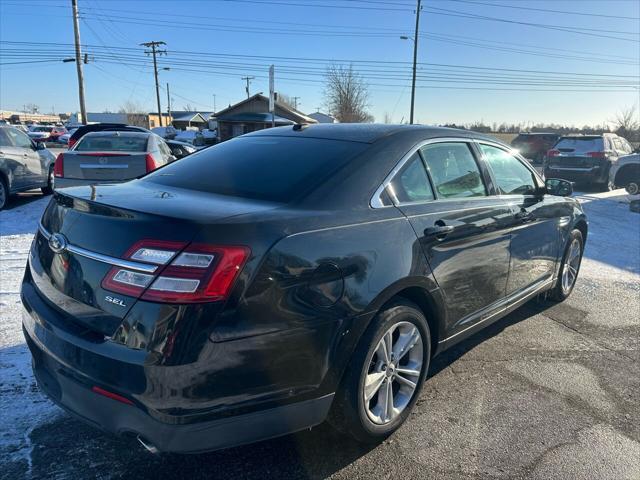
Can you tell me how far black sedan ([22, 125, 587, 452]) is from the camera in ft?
6.14

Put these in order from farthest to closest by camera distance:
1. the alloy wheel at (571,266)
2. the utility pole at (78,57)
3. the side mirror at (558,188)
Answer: the utility pole at (78,57), the alloy wheel at (571,266), the side mirror at (558,188)

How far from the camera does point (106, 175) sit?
7.02m

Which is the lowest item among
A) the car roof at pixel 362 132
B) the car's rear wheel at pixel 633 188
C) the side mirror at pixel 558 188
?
the car's rear wheel at pixel 633 188

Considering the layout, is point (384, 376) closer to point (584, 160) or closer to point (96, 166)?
point (96, 166)

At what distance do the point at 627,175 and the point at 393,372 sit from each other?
13238mm

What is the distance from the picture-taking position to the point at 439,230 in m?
2.79

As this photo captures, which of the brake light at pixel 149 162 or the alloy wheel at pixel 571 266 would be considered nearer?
the alloy wheel at pixel 571 266

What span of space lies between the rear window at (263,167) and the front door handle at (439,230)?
23.7 inches

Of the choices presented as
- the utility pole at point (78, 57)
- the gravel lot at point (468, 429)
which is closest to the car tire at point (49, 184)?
the gravel lot at point (468, 429)

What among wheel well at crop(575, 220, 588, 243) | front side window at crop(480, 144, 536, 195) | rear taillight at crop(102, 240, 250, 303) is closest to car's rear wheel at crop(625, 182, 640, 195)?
wheel well at crop(575, 220, 588, 243)

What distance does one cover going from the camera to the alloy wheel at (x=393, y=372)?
252 cm

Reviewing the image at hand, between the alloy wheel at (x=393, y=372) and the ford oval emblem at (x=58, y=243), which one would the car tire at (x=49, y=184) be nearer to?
the ford oval emblem at (x=58, y=243)

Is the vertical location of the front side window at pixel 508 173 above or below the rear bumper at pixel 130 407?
above

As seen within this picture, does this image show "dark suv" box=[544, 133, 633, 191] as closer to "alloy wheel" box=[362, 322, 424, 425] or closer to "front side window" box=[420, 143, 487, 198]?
"front side window" box=[420, 143, 487, 198]
